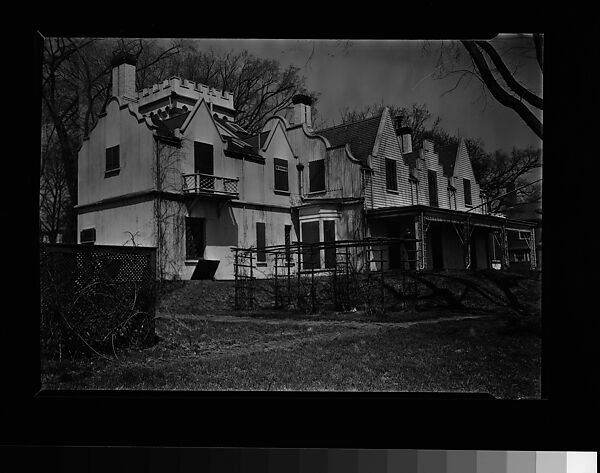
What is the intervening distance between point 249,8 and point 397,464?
13.2 feet

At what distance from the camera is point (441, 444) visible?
4879 millimetres

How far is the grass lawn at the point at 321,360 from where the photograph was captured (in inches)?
267

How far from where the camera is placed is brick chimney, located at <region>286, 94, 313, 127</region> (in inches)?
343

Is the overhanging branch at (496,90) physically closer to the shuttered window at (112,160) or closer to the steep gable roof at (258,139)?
the steep gable roof at (258,139)

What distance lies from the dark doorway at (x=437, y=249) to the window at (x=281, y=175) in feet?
7.78

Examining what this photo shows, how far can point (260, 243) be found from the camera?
358 inches

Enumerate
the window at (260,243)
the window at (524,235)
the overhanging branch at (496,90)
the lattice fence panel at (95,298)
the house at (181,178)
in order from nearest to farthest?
the lattice fence panel at (95,298) < the overhanging branch at (496,90) < the window at (524,235) < the house at (181,178) < the window at (260,243)

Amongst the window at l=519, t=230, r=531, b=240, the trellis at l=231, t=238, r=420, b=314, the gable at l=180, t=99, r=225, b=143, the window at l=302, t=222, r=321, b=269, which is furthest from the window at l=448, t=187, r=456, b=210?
the gable at l=180, t=99, r=225, b=143

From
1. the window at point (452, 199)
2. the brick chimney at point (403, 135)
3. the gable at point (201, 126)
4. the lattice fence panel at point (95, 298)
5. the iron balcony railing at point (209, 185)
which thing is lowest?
the lattice fence panel at point (95, 298)

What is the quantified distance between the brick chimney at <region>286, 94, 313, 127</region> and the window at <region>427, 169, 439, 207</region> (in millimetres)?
2056

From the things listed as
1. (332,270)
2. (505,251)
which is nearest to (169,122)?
(332,270)

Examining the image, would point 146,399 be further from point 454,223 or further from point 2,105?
point 454,223

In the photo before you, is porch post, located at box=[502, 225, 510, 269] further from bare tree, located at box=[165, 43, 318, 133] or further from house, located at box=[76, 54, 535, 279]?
bare tree, located at box=[165, 43, 318, 133]

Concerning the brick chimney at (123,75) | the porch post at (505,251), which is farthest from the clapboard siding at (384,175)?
the brick chimney at (123,75)
